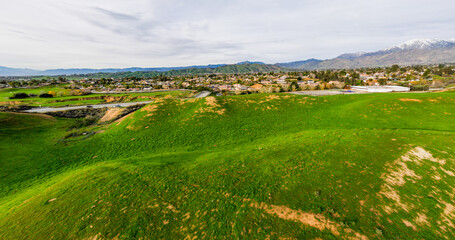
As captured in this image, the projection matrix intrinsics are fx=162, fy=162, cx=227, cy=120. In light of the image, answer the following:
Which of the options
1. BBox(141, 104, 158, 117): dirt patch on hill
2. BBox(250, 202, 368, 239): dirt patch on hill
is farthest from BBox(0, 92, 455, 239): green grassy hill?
BBox(141, 104, 158, 117): dirt patch on hill

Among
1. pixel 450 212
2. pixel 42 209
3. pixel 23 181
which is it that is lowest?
pixel 23 181

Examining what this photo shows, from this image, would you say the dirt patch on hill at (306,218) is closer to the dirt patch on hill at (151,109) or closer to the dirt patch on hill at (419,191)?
the dirt patch on hill at (419,191)

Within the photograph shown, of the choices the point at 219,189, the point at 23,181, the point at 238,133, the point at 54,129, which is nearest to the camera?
the point at 219,189

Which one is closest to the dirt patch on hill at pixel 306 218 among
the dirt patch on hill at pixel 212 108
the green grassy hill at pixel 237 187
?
the green grassy hill at pixel 237 187

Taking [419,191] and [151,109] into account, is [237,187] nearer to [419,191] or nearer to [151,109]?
[419,191]

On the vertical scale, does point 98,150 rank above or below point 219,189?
below

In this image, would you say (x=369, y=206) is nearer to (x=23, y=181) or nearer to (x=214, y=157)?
(x=214, y=157)

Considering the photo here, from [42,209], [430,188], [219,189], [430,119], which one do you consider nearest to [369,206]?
[430,188]
